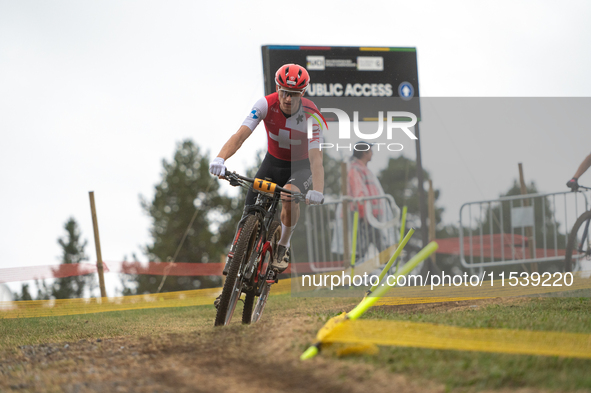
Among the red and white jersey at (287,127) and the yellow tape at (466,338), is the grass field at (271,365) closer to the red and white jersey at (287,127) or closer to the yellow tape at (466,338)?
the yellow tape at (466,338)

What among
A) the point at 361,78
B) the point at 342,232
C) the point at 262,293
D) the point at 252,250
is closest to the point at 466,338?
the point at 252,250

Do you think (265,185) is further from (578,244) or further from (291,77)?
(578,244)

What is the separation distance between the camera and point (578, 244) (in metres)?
6.87

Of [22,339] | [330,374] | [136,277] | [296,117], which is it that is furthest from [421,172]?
[136,277]

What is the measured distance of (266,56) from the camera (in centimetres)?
1034

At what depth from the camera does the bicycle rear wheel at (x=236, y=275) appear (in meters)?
4.18

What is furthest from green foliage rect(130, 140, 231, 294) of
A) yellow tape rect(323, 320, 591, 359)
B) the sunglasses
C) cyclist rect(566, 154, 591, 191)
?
yellow tape rect(323, 320, 591, 359)

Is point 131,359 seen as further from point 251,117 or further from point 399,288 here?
point 399,288

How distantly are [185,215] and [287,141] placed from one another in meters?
42.8

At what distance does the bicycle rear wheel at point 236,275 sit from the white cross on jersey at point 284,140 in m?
1.04

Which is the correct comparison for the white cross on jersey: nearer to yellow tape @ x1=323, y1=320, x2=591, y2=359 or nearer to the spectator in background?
yellow tape @ x1=323, y1=320, x2=591, y2=359

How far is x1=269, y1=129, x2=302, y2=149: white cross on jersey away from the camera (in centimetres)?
504

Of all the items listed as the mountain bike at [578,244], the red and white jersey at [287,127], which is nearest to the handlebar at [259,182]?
the red and white jersey at [287,127]

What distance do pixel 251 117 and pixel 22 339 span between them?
9.59 feet
